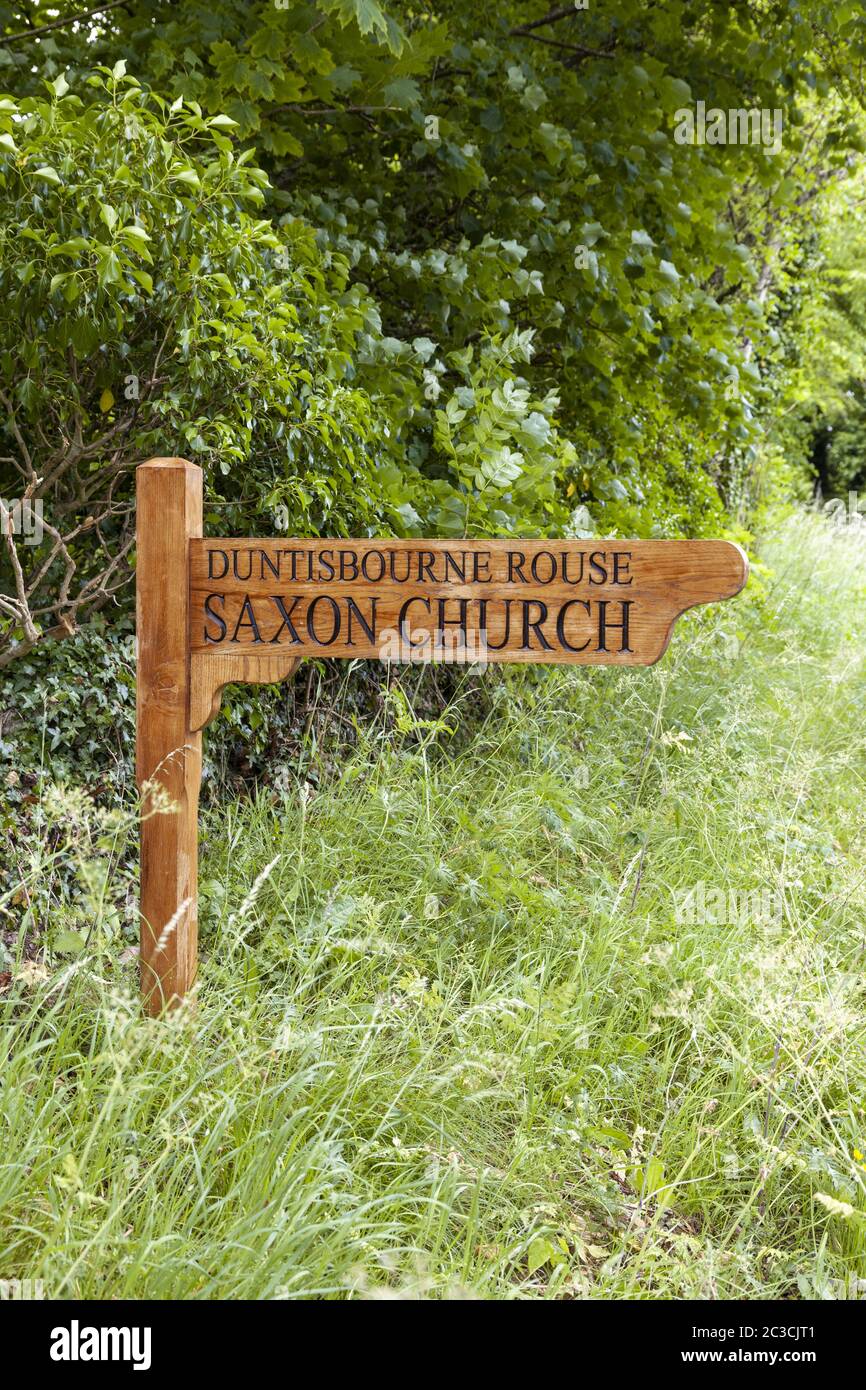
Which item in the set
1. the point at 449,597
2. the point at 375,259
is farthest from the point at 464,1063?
the point at 375,259

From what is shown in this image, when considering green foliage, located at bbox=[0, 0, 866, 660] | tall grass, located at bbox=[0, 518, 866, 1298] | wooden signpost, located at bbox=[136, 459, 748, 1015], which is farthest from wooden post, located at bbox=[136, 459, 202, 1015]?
green foliage, located at bbox=[0, 0, 866, 660]

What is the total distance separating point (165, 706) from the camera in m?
2.63

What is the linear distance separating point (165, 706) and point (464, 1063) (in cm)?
105

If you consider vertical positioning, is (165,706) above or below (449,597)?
below

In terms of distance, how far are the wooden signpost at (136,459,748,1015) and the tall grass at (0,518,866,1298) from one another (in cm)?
29

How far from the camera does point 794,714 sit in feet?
16.7

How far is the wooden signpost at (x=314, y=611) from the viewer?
98.1 inches

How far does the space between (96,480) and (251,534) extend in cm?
56

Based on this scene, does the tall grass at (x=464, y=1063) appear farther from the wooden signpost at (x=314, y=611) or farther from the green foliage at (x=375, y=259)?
the green foliage at (x=375, y=259)

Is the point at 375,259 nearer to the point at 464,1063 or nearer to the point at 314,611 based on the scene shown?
the point at 314,611

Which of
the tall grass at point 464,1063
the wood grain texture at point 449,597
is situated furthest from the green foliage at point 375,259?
the tall grass at point 464,1063

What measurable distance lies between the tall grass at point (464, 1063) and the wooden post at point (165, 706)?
0.11 m

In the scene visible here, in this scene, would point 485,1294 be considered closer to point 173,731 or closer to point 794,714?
point 173,731
